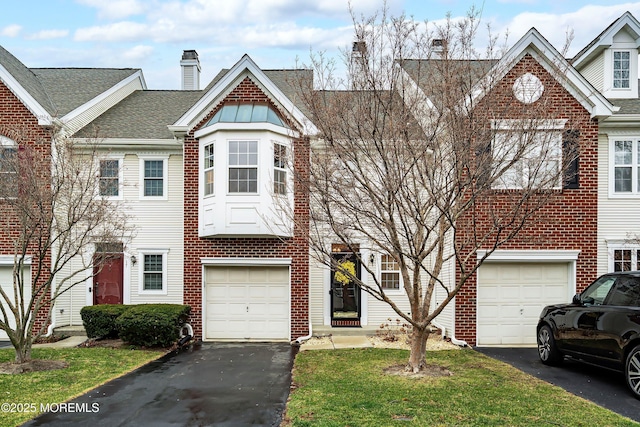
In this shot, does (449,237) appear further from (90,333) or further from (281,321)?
(90,333)

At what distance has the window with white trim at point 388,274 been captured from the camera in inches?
629

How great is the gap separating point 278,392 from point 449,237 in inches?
279

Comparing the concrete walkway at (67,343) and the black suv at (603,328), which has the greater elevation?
the black suv at (603,328)

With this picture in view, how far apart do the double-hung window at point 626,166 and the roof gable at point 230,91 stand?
8.83 meters

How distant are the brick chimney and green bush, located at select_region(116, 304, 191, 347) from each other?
10747 millimetres

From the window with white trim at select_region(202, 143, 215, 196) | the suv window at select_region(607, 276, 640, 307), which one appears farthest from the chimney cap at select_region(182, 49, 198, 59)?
the suv window at select_region(607, 276, 640, 307)

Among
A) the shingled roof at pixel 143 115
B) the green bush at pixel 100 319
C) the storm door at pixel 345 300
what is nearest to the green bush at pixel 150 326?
the green bush at pixel 100 319

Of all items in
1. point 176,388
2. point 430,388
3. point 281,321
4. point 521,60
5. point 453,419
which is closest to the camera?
point 453,419

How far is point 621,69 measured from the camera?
15922mm

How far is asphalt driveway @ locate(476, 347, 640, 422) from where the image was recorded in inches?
318

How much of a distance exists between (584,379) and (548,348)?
1.34 m

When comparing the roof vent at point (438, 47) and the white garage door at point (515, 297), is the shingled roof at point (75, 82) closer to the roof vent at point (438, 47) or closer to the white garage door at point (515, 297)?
the roof vent at point (438, 47)

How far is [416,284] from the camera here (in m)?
9.86

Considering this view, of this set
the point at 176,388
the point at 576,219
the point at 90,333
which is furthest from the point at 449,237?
the point at 90,333
